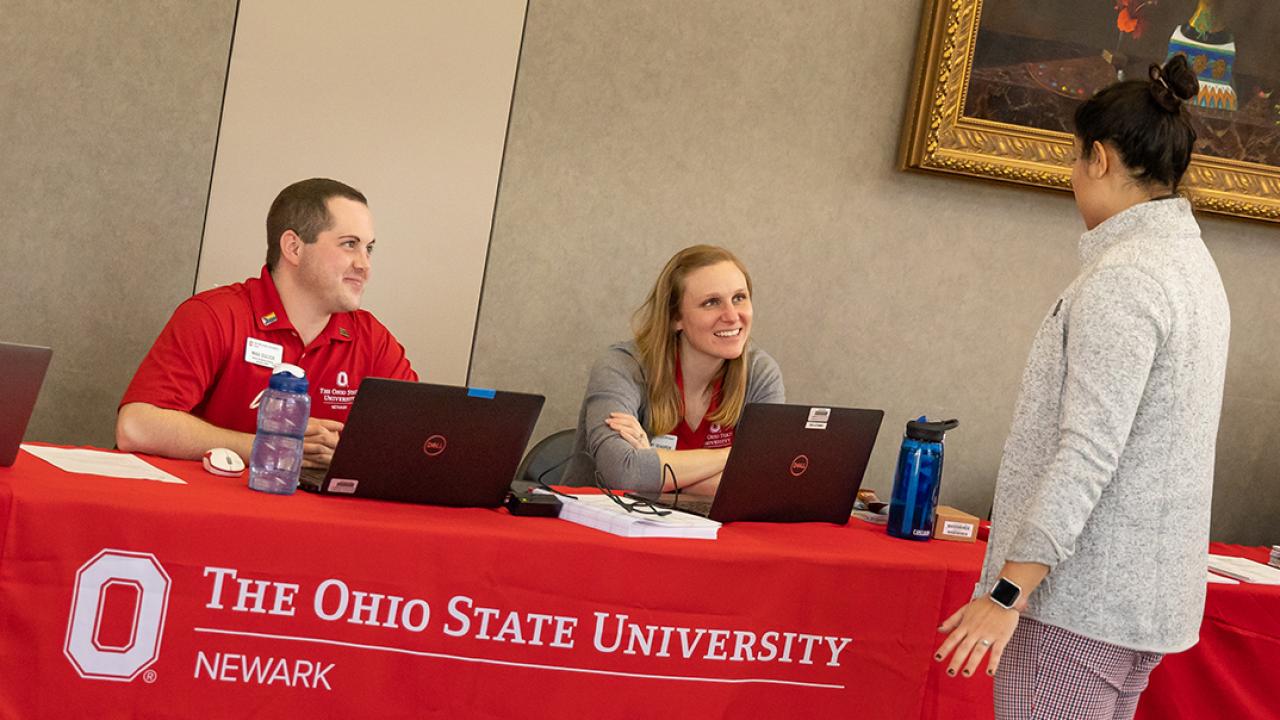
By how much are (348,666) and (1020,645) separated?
3.50 feet

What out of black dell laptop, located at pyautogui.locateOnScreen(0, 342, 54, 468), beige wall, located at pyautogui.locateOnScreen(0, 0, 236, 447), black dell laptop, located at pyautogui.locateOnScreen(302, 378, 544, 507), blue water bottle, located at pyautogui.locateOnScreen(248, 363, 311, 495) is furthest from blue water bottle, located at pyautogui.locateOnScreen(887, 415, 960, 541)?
beige wall, located at pyautogui.locateOnScreen(0, 0, 236, 447)

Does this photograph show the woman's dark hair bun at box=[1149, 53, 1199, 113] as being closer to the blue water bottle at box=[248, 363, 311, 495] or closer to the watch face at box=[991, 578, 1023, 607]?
the watch face at box=[991, 578, 1023, 607]

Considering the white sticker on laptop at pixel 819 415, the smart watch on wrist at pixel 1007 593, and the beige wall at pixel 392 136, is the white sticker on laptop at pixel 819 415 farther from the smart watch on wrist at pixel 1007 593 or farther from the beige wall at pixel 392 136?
the beige wall at pixel 392 136

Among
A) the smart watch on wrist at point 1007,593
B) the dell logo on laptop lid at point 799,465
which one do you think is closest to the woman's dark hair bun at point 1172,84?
the smart watch on wrist at point 1007,593

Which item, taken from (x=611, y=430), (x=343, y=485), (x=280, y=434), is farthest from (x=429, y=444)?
(x=611, y=430)

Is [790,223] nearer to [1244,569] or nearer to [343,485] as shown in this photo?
[1244,569]

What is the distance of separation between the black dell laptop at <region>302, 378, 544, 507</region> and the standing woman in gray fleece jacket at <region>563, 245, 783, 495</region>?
2.49 ft

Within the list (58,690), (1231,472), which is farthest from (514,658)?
(1231,472)

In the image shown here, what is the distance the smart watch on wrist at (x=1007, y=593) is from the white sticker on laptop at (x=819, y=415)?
79 centimetres

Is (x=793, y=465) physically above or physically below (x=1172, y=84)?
below

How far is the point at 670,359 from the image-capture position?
3365mm

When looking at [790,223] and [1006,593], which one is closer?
[1006,593]

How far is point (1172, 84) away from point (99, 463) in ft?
6.32

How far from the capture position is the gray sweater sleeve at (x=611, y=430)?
3.00 metres
